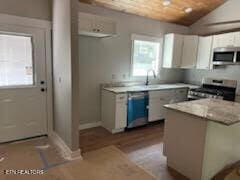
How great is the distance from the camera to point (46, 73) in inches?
132

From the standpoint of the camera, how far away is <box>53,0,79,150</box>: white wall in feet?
8.35

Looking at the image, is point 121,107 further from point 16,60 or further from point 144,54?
point 16,60

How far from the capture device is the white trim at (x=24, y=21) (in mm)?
2854

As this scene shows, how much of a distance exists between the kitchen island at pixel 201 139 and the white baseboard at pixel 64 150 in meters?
1.36

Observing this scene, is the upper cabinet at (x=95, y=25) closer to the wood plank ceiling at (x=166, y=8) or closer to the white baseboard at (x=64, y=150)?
the wood plank ceiling at (x=166, y=8)

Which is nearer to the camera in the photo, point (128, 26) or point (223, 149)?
point (223, 149)

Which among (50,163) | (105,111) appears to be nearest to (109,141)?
(105,111)

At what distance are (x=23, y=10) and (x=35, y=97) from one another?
5.02 feet

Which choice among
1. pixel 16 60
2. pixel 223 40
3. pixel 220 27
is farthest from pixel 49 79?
pixel 220 27

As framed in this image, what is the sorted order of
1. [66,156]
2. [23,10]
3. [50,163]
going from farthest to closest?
[23,10] → [66,156] → [50,163]

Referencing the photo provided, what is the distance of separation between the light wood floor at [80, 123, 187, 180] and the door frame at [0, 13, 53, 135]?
0.79 metres

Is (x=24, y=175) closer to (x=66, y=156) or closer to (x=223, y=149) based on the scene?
(x=66, y=156)

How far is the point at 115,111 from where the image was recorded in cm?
361

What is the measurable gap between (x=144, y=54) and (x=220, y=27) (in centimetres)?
209
